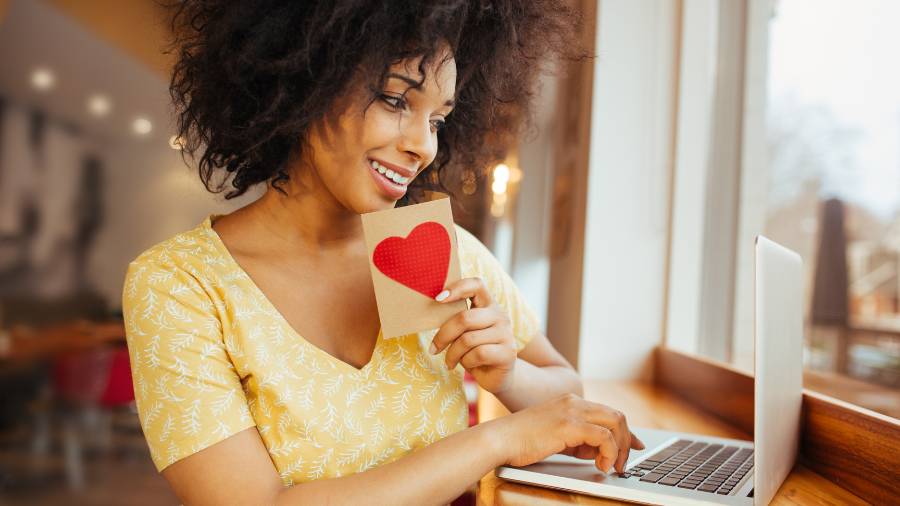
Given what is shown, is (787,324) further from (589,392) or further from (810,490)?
(589,392)

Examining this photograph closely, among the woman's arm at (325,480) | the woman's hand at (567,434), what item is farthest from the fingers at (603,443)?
the woman's arm at (325,480)

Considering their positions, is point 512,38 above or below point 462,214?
above

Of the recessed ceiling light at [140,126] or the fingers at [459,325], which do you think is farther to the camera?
the recessed ceiling light at [140,126]

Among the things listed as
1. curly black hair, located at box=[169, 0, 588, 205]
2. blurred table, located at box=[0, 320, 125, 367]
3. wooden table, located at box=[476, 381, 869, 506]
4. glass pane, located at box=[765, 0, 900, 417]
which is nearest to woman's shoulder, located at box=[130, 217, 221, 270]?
curly black hair, located at box=[169, 0, 588, 205]

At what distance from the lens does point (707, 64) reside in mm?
2156

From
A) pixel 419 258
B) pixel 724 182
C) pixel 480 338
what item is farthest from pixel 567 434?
pixel 724 182

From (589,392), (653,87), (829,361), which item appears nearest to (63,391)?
(589,392)

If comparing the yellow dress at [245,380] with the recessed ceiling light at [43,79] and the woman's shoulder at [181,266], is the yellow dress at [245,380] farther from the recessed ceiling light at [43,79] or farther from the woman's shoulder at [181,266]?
the recessed ceiling light at [43,79]

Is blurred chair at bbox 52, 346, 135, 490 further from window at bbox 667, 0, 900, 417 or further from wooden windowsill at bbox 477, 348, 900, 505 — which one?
window at bbox 667, 0, 900, 417

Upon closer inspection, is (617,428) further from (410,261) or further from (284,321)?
(284,321)

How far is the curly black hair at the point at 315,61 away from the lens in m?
1.00

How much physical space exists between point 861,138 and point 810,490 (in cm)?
137

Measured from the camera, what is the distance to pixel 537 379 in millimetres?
1188

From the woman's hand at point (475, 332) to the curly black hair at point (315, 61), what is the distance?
0.30 metres
